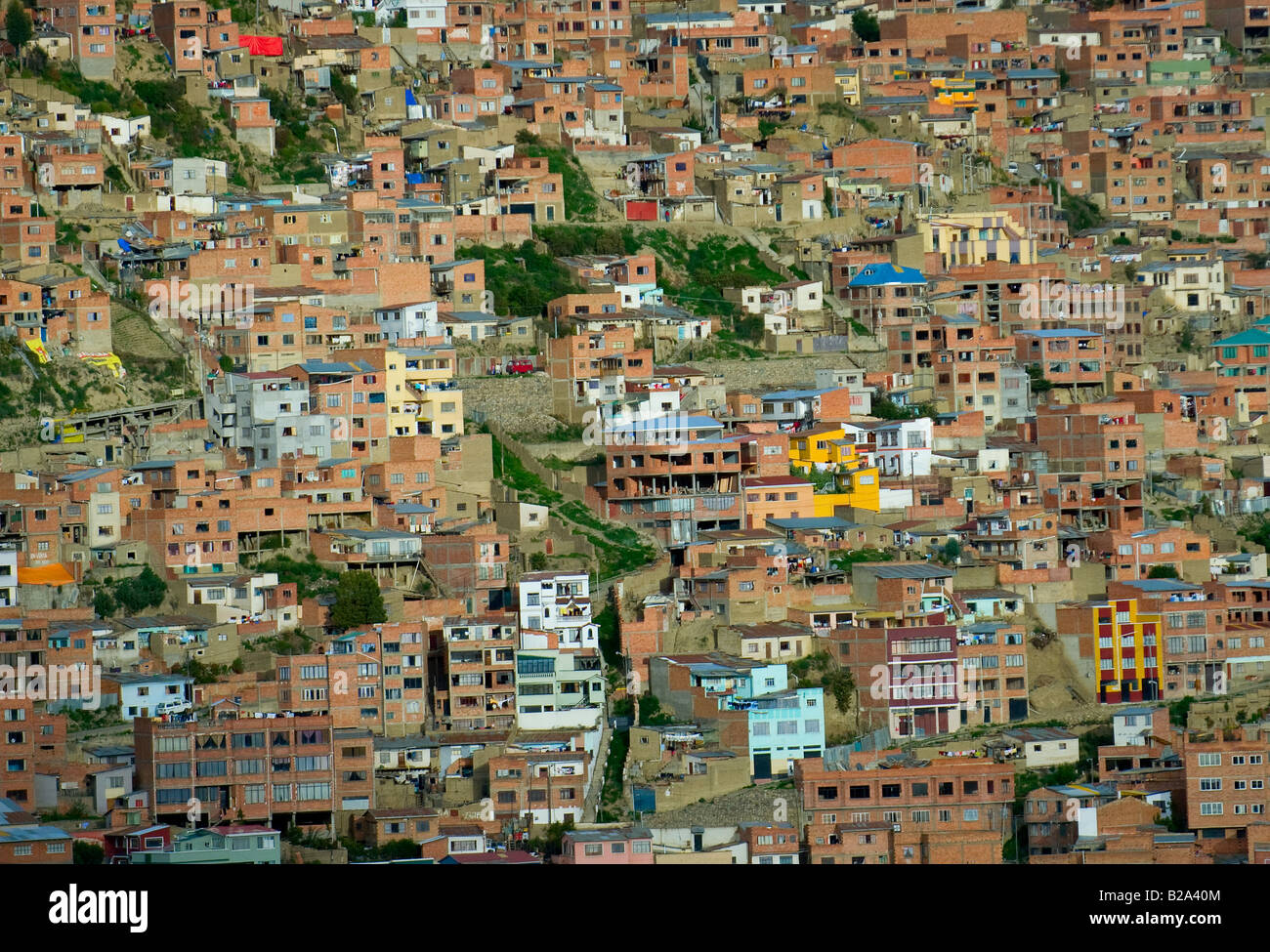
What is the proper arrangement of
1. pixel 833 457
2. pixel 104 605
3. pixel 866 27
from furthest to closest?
1. pixel 866 27
2. pixel 833 457
3. pixel 104 605

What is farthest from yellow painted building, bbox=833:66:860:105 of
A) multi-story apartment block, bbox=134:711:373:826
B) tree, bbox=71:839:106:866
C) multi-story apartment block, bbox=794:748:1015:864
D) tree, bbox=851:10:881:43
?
tree, bbox=71:839:106:866

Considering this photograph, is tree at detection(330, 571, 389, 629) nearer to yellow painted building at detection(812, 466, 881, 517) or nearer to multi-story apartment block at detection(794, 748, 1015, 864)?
multi-story apartment block at detection(794, 748, 1015, 864)

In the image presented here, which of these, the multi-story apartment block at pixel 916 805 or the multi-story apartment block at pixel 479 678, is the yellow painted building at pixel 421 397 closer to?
the multi-story apartment block at pixel 479 678

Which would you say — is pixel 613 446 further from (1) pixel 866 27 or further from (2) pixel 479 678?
(1) pixel 866 27

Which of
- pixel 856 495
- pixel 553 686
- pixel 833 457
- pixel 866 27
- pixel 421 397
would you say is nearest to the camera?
pixel 553 686

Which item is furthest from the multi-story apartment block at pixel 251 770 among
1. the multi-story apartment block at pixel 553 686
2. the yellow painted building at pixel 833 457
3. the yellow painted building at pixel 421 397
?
the yellow painted building at pixel 833 457

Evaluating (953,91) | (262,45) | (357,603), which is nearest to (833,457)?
(357,603)
